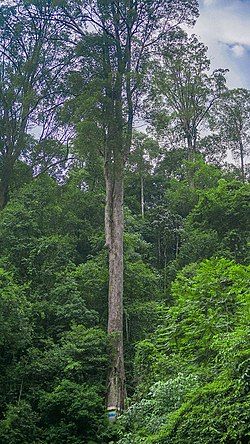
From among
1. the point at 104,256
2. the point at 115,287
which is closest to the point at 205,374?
the point at 115,287

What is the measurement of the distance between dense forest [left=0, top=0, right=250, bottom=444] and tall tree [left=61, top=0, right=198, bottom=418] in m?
0.04

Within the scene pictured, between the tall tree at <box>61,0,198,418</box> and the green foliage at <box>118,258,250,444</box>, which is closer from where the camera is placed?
the green foliage at <box>118,258,250,444</box>

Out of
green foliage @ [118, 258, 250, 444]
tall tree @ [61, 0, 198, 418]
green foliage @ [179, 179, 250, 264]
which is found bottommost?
green foliage @ [118, 258, 250, 444]

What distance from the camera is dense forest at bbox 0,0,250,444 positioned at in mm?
6281

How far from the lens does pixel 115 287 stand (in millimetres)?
10688

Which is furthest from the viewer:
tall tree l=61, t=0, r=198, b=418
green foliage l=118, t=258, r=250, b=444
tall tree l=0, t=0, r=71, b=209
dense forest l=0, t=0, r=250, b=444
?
tall tree l=0, t=0, r=71, b=209

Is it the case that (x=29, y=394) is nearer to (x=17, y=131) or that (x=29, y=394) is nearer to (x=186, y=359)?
(x=186, y=359)

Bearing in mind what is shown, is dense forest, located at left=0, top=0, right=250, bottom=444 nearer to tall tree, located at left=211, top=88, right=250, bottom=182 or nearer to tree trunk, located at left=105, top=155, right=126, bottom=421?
tree trunk, located at left=105, top=155, right=126, bottom=421

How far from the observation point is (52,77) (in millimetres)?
14820

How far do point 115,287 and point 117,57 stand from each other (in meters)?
6.22

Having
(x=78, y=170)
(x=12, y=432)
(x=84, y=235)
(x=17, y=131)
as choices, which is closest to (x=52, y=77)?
(x=17, y=131)

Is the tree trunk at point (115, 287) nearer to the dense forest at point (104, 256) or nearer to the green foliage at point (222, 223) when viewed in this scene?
the dense forest at point (104, 256)

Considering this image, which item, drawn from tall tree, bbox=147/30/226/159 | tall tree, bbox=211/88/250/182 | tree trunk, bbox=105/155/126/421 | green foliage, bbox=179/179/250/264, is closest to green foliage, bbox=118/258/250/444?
tree trunk, bbox=105/155/126/421

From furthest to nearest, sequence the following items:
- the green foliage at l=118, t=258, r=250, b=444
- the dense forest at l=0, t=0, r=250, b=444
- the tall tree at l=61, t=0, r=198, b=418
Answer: the tall tree at l=61, t=0, r=198, b=418
the dense forest at l=0, t=0, r=250, b=444
the green foliage at l=118, t=258, r=250, b=444
